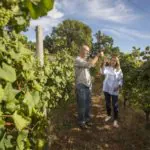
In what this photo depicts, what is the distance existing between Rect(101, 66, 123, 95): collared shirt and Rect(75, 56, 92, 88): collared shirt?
85 centimetres

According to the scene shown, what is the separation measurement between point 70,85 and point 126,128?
9.13 feet

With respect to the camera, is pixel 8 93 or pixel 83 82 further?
pixel 83 82

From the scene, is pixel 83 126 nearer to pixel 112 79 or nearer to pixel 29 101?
pixel 112 79

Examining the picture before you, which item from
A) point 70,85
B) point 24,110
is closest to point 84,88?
point 70,85

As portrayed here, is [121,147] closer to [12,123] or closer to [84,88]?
[84,88]

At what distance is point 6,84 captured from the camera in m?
2.08

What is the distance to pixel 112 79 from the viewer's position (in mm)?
8305

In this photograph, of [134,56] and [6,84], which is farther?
[134,56]

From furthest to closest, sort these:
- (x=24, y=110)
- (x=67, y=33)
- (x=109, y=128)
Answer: (x=67, y=33) → (x=109, y=128) → (x=24, y=110)

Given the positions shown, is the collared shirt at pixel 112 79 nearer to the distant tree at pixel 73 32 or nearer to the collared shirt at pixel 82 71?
the collared shirt at pixel 82 71

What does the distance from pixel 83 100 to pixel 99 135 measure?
1006 millimetres

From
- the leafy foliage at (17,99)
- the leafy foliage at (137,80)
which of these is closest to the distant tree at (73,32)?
the leafy foliage at (137,80)

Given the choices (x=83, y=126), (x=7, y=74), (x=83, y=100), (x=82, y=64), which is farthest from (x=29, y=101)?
(x=83, y=126)

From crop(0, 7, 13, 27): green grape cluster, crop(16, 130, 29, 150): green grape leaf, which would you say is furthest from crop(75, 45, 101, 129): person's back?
crop(0, 7, 13, 27): green grape cluster
